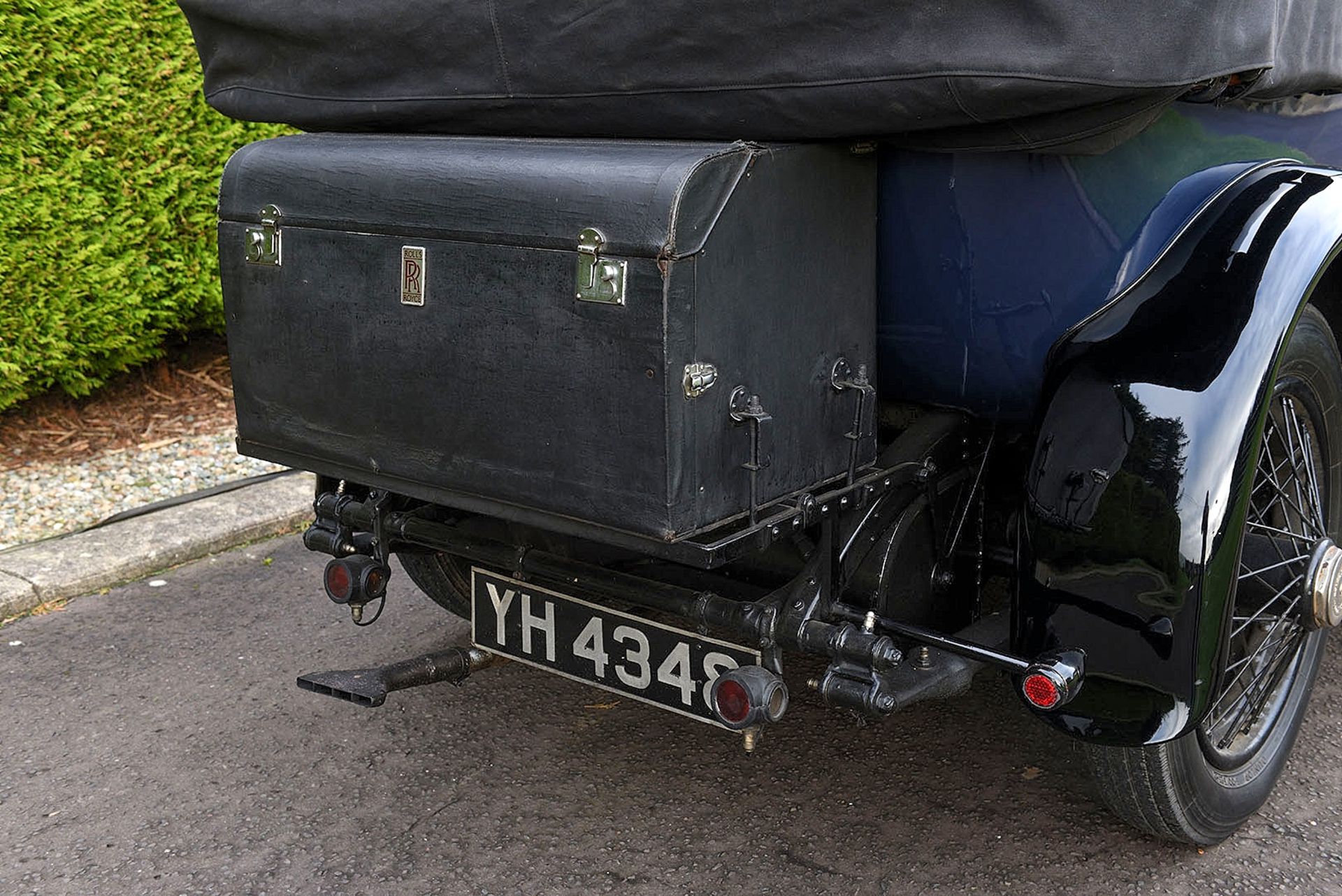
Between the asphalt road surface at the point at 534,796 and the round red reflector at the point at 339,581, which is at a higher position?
the round red reflector at the point at 339,581

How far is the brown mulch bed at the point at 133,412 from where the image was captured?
4973 mm

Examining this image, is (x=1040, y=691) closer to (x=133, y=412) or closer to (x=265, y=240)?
(x=265, y=240)

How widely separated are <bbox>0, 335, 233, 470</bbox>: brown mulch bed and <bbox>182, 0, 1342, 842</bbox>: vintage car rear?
2.75m

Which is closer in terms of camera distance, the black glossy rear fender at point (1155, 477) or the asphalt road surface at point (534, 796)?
the black glossy rear fender at point (1155, 477)

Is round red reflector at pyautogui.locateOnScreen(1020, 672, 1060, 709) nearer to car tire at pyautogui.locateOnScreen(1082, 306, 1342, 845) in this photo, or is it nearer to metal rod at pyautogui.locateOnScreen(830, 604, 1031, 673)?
metal rod at pyautogui.locateOnScreen(830, 604, 1031, 673)

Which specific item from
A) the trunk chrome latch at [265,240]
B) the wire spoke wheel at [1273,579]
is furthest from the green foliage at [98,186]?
the wire spoke wheel at [1273,579]

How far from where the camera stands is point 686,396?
2002mm

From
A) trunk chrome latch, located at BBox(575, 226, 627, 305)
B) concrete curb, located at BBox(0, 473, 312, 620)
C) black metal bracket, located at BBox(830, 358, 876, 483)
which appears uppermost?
trunk chrome latch, located at BBox(575, 226, 627, 305)

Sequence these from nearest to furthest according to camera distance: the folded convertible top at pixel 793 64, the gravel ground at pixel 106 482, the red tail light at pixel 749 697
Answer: the folded convertible top at pixel 793 64
the red tail light at pixel 749 697
the gravel ground at pixel 106 482

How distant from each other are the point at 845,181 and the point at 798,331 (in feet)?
0.92

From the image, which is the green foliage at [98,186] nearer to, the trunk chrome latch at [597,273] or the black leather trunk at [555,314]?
the black leather trunk at [555,314]

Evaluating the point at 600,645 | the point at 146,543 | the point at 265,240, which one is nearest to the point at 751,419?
the point at 600,645

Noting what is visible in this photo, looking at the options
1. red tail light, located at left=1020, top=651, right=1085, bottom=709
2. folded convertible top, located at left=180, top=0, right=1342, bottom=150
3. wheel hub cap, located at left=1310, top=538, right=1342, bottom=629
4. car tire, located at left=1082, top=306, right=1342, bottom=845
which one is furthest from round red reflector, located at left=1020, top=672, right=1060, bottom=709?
folded convertible top, located at left=180, top=0, right=1342, bottom=150

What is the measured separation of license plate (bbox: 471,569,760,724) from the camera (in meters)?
2.34
